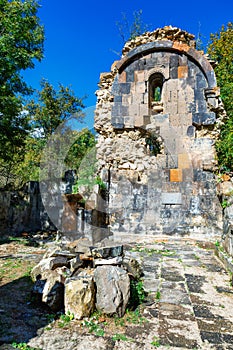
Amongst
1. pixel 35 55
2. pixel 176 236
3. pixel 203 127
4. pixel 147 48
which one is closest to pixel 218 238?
pixel 176 236

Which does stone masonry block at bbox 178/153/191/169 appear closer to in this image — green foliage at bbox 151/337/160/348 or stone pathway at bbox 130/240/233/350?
stone pathway at bbox 130/240/233/350

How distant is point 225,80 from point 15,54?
27.8 ft

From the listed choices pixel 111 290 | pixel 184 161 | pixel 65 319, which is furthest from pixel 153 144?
pixel 65 319

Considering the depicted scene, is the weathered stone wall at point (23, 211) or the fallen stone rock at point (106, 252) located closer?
the fallen stone rock at point (106, 252)

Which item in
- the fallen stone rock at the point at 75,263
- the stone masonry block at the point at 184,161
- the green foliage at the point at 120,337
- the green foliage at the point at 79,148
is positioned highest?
the green foliage at the point at 79,148

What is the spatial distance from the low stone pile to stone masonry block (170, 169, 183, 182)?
13.0 feet

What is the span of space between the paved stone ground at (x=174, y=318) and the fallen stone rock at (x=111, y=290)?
22 centimetres

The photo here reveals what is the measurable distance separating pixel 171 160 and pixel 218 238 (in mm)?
2311

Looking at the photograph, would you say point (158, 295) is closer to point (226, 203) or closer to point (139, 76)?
point (226, 203)

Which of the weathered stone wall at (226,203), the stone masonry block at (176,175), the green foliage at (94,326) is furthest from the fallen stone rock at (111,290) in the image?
the stone masonry block at (176,175)

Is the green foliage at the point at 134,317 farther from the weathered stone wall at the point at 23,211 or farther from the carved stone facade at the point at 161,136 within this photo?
the weathered stone wall at the point at 23,211

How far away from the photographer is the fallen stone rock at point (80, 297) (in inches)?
100

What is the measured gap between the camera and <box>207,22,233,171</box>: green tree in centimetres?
671

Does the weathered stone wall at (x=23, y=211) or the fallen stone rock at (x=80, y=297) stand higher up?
the weathered stone wall at (x=23, y=211)
